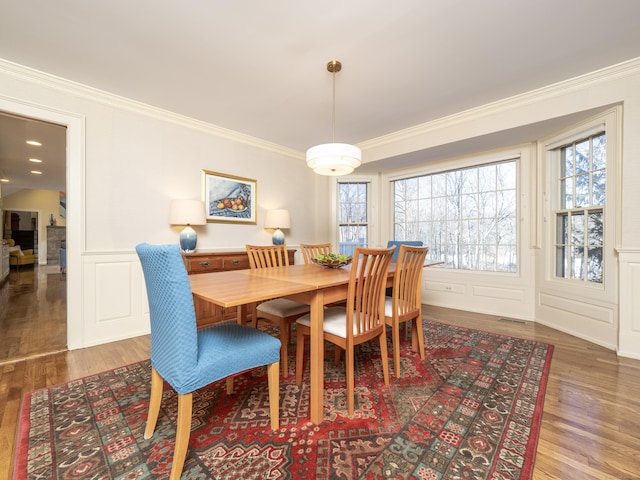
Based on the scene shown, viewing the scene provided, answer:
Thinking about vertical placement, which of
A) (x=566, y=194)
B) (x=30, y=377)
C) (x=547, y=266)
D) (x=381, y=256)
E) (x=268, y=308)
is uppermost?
(x=566, y=194)

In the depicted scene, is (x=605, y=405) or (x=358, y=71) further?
(x=358, y=71)

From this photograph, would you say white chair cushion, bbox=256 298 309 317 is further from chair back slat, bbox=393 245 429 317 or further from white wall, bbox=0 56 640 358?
white wall, bbox=0 56 640 358

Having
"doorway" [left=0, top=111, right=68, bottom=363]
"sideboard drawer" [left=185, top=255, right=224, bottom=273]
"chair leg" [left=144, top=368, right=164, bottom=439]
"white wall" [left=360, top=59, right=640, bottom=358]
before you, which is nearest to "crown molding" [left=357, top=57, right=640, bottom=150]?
"white wall" [left=360, top=59, right=640, bottom=358]

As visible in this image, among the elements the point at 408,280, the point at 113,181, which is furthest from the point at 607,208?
the point at 113,181

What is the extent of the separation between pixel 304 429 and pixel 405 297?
1.16 metres

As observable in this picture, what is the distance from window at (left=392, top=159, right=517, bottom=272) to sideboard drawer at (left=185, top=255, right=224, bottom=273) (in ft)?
9.46

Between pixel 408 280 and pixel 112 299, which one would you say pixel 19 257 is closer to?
pixel 112 299

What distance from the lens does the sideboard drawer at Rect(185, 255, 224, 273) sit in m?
2.90

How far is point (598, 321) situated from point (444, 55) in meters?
2.82

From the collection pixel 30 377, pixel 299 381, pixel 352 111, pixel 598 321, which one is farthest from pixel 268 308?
pixel 598 321

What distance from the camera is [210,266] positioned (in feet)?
9.99

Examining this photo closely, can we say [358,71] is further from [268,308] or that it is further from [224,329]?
[224,329]

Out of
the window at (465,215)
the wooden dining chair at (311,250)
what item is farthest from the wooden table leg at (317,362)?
the window at (465,215)

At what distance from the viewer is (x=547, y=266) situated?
10.4ft
